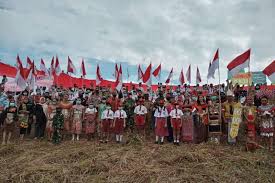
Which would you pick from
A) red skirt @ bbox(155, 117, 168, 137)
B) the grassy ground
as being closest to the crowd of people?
red skirt @ bbox(155, 117, 168, 137)

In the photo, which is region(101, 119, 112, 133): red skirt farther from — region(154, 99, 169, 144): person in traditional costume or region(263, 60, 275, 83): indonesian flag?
region(263, 60, 275, 83): indonesian flag

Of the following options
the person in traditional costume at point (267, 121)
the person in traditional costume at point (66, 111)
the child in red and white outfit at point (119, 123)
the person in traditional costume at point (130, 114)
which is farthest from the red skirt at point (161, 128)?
the person in traditional costume at point (66, 111)

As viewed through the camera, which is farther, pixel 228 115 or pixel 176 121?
pixel 176 121

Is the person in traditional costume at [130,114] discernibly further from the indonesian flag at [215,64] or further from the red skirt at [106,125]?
the indonesian flag at [215,64]

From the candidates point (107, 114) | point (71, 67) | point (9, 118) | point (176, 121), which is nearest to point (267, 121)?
point (176, 121)

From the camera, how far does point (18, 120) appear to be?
10.5 meters

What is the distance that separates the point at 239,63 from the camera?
991 cm

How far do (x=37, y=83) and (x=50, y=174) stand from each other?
12.3 meters

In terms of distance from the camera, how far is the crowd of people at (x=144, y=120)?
9.09 meters

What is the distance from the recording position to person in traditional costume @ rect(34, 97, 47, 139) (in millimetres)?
10823

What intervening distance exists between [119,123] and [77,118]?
1.86 m

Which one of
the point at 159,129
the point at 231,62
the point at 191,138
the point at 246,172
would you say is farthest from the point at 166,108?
the point at 246,172

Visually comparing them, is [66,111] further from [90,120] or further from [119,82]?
[119,82]

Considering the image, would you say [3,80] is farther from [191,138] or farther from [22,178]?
[191,138]
